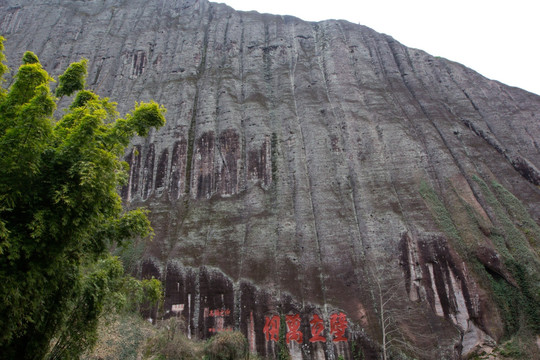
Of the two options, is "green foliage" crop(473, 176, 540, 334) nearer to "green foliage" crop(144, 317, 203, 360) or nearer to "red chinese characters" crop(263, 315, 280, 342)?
"red chinese characters" crop(263, 315, 280, 342)

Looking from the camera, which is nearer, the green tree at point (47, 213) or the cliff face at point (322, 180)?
the green tree at point (47, 213)

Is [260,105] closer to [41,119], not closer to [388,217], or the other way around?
[388,217]

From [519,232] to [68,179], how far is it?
2790 cm

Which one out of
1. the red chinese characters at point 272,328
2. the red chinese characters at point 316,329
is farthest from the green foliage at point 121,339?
the red chinese characters at point 316,329

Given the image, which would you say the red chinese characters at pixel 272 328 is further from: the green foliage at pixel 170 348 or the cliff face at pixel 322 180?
the green foliage at pixel 170 348

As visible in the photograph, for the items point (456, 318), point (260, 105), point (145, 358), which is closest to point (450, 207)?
point (456, 318)

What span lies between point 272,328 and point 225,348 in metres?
4.44

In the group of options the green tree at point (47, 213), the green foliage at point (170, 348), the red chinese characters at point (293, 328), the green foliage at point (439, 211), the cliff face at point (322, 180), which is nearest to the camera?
the green tree at point (47, 213)

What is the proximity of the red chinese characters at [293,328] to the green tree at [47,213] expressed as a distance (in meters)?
15.4

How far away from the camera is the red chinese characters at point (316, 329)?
22.3m

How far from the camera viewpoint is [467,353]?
20.6 meters

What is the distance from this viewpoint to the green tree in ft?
22.3

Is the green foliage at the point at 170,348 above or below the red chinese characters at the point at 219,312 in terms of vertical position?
below

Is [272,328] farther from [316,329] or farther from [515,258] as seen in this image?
[515,258]
